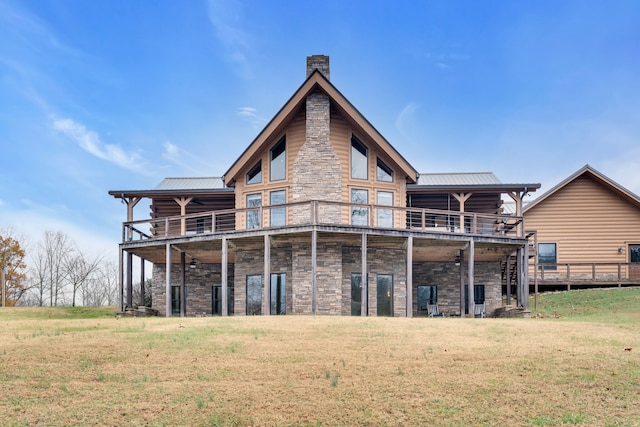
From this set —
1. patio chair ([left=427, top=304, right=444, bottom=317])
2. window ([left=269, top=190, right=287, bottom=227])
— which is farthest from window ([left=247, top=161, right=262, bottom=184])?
patio chair ([left=427, top=304, right=444, bottom=317])

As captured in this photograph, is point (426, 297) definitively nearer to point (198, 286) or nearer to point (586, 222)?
point (198, 286)

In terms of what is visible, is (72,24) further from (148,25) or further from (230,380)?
(230,380)

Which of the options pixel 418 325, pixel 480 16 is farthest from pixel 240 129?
pixel 418 325

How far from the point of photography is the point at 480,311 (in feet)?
89.0

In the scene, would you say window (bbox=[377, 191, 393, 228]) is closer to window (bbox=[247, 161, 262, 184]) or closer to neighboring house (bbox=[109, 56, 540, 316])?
neighboring house (bbox=[109, 56, 540, 316])

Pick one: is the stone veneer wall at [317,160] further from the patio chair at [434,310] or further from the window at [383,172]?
the patio chair at [434,310]

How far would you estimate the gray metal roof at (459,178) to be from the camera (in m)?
30.4

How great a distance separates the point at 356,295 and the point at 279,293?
10.3ft

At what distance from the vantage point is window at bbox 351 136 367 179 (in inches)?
1012

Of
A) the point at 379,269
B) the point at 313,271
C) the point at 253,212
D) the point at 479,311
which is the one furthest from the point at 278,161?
the point at 479,311

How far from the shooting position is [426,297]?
28234 mm

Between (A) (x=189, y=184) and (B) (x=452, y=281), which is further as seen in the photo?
(A) (x=189, y=184)

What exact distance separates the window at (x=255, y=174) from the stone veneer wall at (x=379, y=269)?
4896 millimetres

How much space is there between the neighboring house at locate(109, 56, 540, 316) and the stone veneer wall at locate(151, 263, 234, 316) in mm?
1183
